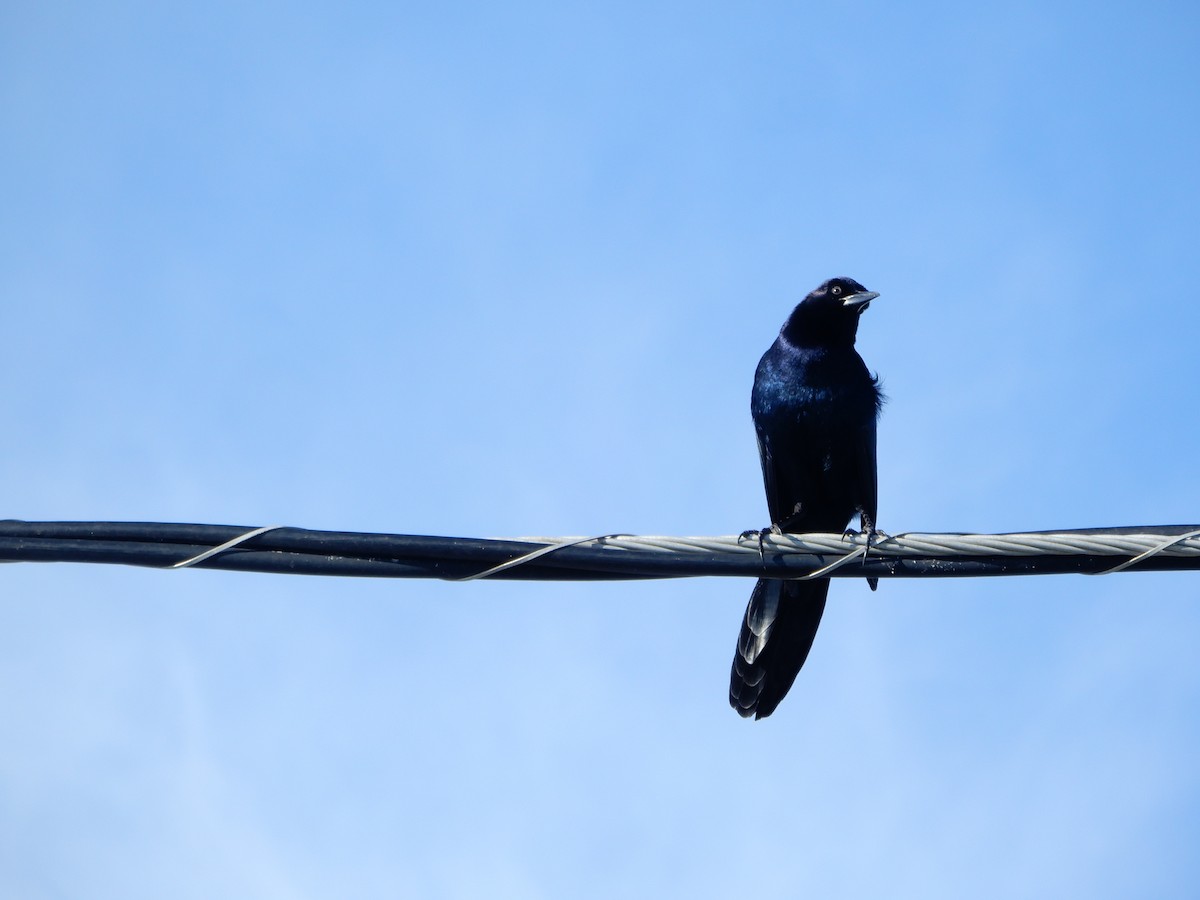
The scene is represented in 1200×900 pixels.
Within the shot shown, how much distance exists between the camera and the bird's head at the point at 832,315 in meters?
6.83

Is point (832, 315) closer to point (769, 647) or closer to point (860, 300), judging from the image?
point (860, 300)

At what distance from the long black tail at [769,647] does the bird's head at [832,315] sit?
6.39 ft

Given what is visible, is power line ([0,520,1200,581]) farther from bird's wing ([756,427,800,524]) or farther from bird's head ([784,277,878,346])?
bird's head ([784,277,878,346])

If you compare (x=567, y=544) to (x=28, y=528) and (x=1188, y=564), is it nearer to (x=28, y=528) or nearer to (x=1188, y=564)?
(x=28, y=528)

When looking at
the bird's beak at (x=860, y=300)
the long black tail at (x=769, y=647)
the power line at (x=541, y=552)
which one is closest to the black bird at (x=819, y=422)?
the bird's beak at (x=860, y=300)

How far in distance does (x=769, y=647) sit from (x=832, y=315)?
2.37 meters

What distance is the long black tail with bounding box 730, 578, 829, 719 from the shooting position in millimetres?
5227

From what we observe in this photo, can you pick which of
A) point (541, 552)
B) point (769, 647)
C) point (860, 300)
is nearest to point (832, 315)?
point (860, 300)

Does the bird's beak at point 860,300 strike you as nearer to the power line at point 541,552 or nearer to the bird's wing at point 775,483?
the bird's wing at point 775,483

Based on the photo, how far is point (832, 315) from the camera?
688cm

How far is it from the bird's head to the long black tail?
1.95 metres

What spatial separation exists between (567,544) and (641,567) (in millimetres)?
212

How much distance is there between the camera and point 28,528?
3184 millimetres

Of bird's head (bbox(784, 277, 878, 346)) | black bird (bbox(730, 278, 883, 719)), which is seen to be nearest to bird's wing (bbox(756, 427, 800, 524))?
black bird (bbox(730, 278, 883, 719))
